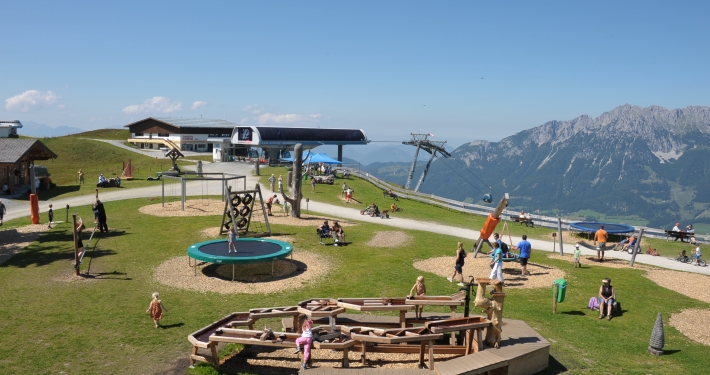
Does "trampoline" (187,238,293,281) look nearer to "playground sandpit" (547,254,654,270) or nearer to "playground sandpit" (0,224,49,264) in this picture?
"playground sandpit" (0,224,49,264)

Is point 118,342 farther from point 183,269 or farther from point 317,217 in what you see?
point 317,217

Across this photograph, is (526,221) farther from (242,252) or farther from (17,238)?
(17,238)

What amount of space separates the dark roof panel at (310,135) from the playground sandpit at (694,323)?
52.1m

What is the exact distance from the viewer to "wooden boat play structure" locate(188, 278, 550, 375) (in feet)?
37.1

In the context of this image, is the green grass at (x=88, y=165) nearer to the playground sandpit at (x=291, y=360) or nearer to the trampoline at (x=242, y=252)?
the trampoline at (x=242, y=252)

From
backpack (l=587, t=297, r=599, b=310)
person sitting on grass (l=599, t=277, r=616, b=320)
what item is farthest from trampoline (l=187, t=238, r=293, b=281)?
person sitting on grass (l=599, t=277, r=616, b=320)

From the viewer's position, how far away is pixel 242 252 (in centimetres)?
2086

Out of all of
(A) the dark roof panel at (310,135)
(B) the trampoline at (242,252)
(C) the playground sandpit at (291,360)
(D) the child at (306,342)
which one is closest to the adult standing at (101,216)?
(B) the trampoline at (242,252)

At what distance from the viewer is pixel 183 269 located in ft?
67.1

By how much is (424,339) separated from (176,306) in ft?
29.2

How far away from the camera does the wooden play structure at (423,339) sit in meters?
11.4

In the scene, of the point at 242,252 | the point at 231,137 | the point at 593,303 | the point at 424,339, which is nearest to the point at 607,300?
the point at 593,303

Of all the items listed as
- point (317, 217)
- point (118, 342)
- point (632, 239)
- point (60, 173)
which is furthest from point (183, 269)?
point (60, 173)

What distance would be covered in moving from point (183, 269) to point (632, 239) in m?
24.4
